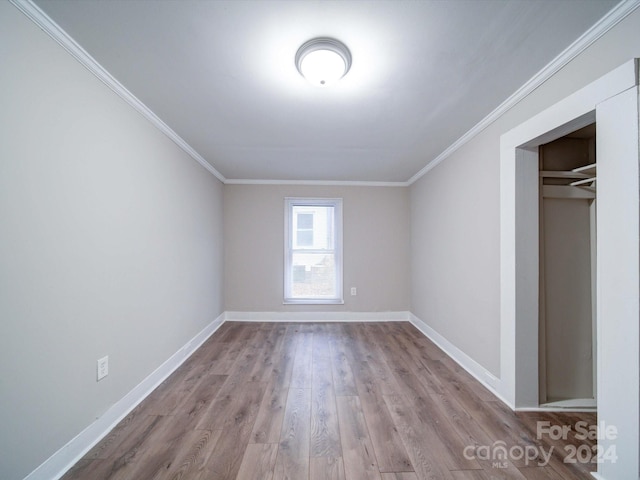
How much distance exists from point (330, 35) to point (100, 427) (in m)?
2.73

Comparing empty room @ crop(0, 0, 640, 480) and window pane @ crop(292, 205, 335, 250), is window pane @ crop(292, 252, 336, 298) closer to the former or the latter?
window pane @ crop(292, 205, 335, 250)

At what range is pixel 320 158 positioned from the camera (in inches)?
128

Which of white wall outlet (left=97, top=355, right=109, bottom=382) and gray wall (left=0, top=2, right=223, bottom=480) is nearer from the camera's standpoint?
gray wall (left=0, top=2, right=223, bottom=480)

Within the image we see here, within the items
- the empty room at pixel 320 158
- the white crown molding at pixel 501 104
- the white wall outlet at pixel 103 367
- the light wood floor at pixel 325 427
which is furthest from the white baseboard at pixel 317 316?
the white crown molding at pixel 501 104

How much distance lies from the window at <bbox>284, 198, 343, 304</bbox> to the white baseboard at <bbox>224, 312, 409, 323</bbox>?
0.90ft

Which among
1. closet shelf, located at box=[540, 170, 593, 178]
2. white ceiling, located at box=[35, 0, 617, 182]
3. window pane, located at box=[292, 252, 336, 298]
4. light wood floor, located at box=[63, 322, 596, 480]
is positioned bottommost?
light wood floor, located at box=[63, 322, 596, 480]

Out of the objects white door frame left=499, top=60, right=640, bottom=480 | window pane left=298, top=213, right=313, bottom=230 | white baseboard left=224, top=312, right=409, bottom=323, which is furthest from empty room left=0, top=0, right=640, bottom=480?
window pane left=298, top=213, right=313, bottom=230

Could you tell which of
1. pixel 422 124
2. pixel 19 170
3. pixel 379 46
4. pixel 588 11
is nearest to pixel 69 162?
pixel 19 170

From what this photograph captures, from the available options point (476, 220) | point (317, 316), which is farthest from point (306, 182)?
point (476, 220)

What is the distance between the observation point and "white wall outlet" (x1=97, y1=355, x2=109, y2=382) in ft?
5.43

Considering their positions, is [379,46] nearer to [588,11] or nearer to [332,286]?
[588,11]

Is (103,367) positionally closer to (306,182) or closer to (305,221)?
(305,221)

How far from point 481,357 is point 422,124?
7.18 feet

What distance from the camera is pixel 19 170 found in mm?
1195
